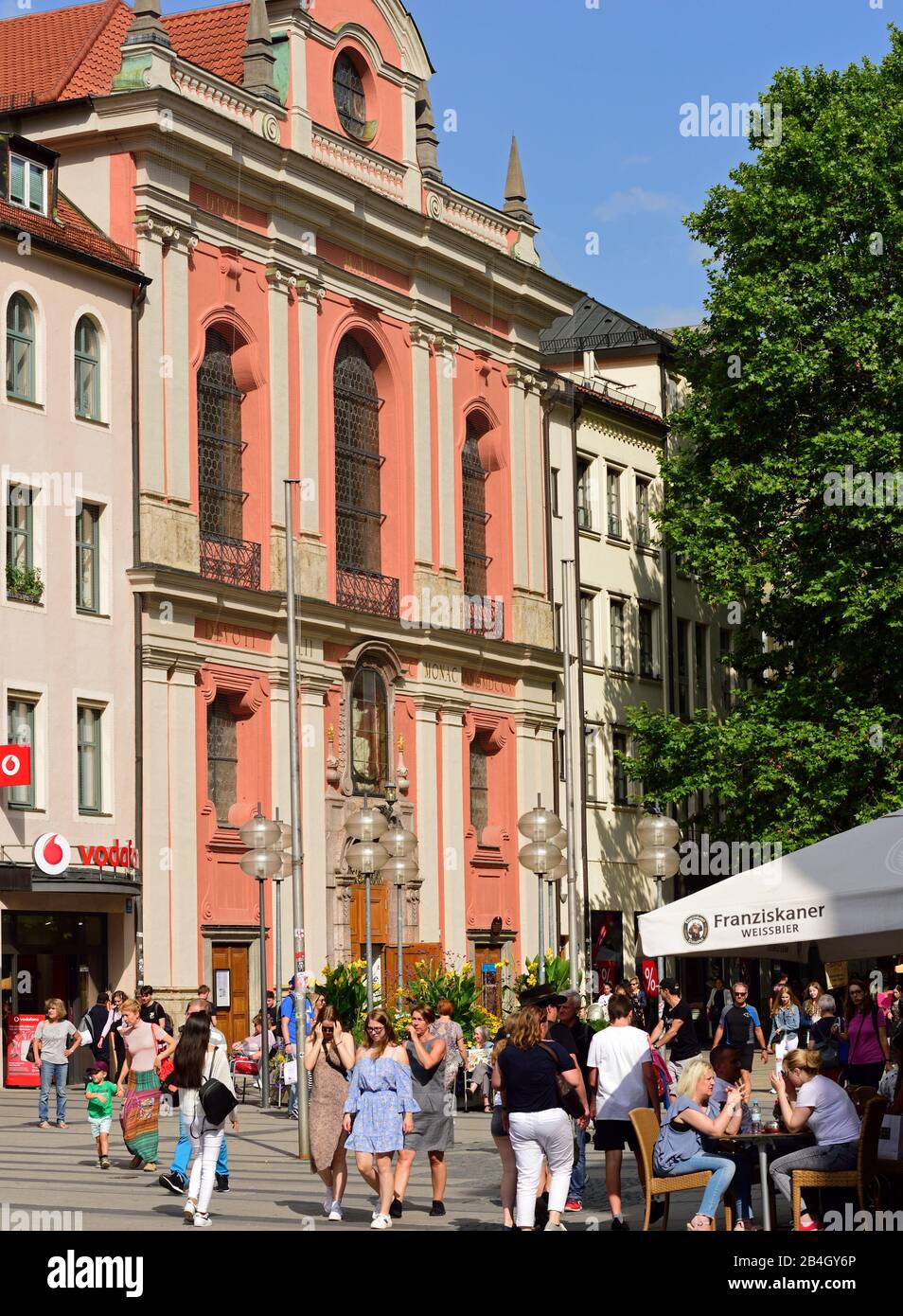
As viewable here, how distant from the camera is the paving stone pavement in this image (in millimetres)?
19188

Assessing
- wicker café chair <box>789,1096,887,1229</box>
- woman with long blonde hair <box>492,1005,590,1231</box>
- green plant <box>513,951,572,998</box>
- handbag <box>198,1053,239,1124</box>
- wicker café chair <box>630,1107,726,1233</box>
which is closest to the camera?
wicker café chair <box>789,1096,887,1229</box>

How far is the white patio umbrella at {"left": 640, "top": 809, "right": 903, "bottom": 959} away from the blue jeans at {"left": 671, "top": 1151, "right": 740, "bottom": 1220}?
1449 millimetres

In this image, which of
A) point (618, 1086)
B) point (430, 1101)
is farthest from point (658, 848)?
point (618, 1086)

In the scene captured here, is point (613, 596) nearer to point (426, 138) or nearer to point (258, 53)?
point (426, 138)

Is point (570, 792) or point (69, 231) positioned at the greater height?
point (69, 231)

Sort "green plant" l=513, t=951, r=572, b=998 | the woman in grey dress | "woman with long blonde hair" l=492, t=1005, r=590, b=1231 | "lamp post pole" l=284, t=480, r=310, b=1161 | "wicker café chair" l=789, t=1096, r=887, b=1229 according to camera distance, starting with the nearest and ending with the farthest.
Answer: "wicker café chair" l=789, t=1096, r=887, b=1229, "woman with long blonde hair" l=492, t=1005, r=590, b=1231, the woman in grey dress, "lamp post pole" l=284, t=480, r=310, b=1161, "green plant" l=513, t=951, r=572, b=998

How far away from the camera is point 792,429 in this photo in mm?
49344

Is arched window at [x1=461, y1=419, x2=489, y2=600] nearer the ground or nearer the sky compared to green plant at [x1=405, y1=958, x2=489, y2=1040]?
nearer the sky

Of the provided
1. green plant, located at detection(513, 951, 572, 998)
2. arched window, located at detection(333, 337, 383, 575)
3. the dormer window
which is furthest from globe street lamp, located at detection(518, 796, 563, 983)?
arched window, located at detection(333, 337, 383, 575)

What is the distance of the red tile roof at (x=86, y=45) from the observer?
145ft

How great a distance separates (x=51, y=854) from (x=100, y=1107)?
1271 centimetres

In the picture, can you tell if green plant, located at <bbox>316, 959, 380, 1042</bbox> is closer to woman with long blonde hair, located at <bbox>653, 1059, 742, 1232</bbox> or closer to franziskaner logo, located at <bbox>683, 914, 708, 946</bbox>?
woman with long blonde hair, located at <bbox>653, 1059, 742, 1232</bbox>

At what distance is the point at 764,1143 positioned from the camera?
55.5 ft

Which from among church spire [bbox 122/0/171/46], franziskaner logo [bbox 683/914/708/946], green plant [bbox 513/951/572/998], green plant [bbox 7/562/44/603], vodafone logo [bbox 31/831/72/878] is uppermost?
church spire [bbox 122/0/171/46]
